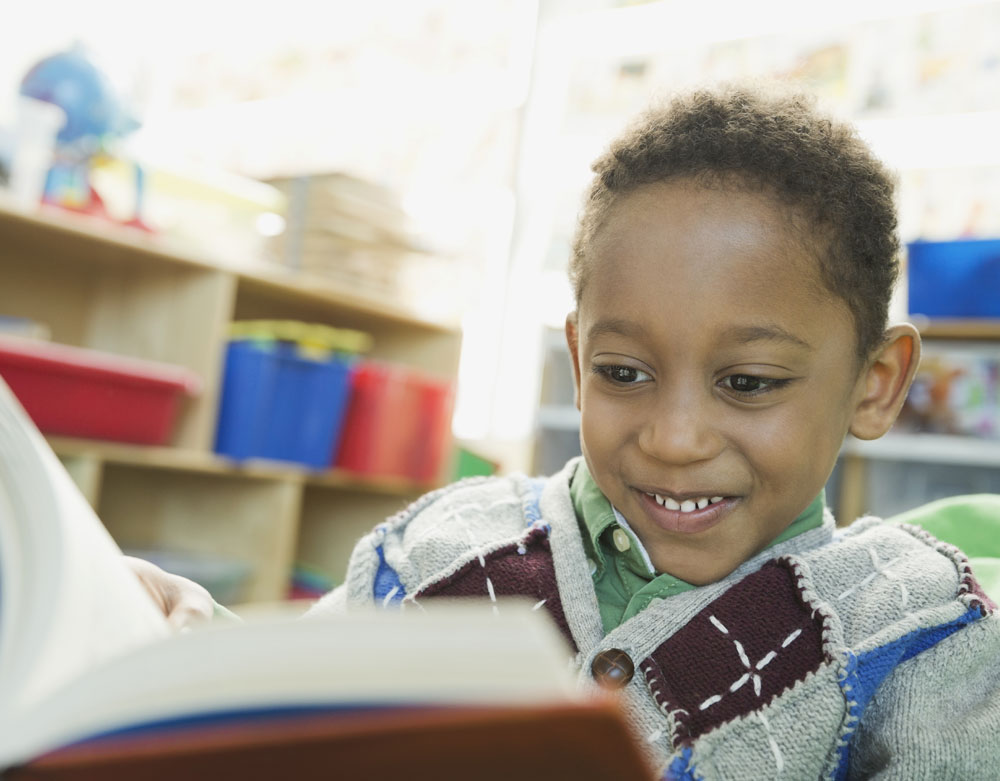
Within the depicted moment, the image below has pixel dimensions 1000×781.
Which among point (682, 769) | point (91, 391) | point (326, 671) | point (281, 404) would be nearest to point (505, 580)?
point (682, 769)

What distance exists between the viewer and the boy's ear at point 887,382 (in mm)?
763

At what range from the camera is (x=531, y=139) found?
10.2 ft

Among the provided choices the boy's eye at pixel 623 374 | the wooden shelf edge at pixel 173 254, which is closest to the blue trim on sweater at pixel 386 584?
the boy's eye at pixel 623 374

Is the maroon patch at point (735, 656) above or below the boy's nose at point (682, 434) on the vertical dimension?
below

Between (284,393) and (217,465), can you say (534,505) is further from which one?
(284,393)

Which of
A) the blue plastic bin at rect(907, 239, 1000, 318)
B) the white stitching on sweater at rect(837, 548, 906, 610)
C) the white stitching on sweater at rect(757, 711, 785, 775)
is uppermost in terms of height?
the blue plastic bin at rect(907, 239, 1000, 318)

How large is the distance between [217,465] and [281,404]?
221mm

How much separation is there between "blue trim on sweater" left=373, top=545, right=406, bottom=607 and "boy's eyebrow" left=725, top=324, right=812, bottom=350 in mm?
305

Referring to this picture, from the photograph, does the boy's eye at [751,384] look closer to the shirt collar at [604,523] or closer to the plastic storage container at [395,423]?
the shirt collar at [604,523]

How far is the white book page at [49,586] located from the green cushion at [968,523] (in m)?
0.68

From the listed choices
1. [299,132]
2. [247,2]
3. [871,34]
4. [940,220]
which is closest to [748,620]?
[940,220]

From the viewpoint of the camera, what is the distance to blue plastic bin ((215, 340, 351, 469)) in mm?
2180

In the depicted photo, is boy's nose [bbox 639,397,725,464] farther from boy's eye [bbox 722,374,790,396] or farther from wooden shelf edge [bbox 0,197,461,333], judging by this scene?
wooden shelf edge [bbox 0,197,461,333]

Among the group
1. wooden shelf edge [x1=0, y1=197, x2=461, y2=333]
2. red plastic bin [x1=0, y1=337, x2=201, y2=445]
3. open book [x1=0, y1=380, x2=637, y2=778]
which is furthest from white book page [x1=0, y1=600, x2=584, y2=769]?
wooden shelf edge [x1=0, y1=197, x2=461, y2=333]
